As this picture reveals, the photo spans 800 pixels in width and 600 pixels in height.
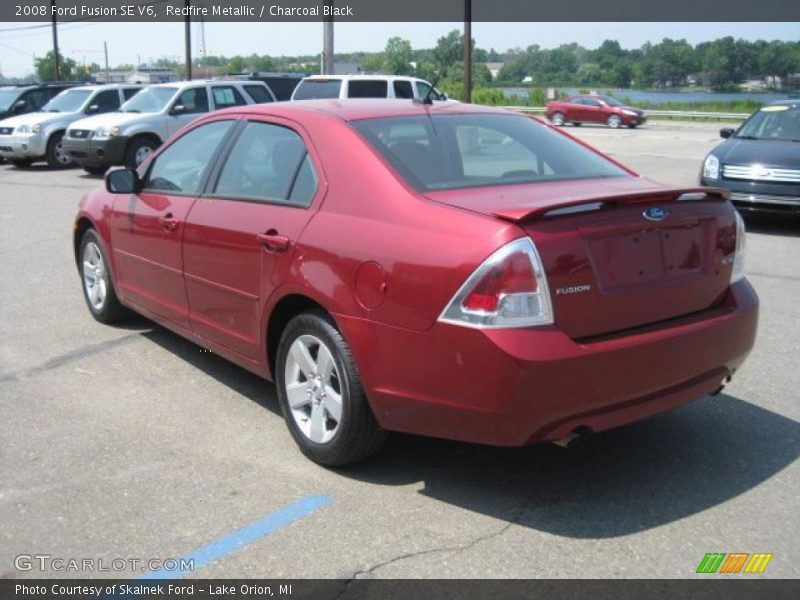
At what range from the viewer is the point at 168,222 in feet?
16.5

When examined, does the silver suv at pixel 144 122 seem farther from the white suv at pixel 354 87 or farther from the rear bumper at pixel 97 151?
the white suv at pixel 354 87

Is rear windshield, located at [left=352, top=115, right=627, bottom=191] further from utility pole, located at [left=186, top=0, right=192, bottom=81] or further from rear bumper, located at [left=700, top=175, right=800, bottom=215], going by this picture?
utility pole, located at [left=186, top=0, right=192, bottom=81]

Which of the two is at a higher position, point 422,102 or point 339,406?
point 422,102

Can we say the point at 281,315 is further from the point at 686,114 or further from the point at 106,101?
the point at 686,114

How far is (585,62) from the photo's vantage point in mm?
56250

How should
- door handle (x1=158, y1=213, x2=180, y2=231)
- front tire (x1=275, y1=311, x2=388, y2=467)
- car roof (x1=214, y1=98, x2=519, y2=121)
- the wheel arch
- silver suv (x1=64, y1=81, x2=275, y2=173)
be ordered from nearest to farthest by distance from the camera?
front tire (x1=275, y1=311, x2=388, y2=467) → the wheel arch → car roof (x1=214, y1=98, x2=519, y2=121) → door handle (x1=158, y1=213, x2=180, y2=231) → silver suv (x1=64, y1=81, x2=275, y2=173)

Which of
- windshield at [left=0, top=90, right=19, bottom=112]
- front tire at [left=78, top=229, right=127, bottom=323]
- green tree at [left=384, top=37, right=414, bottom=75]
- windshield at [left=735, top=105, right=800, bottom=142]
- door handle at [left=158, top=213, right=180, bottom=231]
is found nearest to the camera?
door handle at [left=158, top=213, right=180, bottom=231]

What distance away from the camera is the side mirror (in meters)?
5.44

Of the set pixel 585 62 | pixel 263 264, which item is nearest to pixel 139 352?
pixel 263 264

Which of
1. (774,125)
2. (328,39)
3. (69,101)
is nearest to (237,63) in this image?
(328,39)
